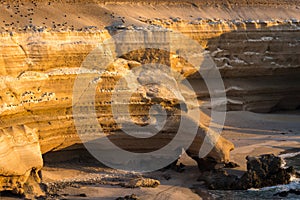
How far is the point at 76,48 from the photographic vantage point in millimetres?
18438

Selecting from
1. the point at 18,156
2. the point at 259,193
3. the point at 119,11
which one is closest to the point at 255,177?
the point at 259,193

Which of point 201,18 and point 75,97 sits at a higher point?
point 201,18

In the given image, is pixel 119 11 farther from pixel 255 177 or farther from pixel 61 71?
pixel 255 177

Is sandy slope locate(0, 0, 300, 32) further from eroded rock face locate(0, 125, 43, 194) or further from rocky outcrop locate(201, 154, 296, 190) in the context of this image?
rocky outcrop locate(201, 154, 296, 190)

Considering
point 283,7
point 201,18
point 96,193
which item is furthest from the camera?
point 283,7

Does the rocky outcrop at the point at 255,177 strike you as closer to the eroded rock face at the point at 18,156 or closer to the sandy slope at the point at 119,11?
the eroded rock face at the point at 18,156

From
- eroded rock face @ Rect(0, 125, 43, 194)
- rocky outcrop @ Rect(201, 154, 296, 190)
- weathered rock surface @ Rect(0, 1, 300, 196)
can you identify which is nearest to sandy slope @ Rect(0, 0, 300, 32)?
weathered rock surface @ Rect(0, 1, 300, 196)

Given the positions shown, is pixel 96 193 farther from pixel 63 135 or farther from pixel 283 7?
pixel 283 7

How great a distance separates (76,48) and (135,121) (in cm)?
320

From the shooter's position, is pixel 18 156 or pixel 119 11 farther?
pixel 119 11

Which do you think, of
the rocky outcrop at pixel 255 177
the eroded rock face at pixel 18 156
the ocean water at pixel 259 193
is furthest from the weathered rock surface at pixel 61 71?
the ocean water at pixel 259 193

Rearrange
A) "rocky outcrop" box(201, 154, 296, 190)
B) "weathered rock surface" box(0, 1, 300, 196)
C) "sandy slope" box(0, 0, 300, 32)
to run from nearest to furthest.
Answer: "weathered rock surface" box(0, 1, 300, 196) → "rocky outcrop" box(201, 154, 296, 190) → "sandy slope" box(0, 0, 300, 32)

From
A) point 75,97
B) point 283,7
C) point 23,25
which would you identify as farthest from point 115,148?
point 283,7

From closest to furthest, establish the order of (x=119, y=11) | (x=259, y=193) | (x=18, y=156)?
(x=18, y=156) < (x=259, y=193) < (x=119, y=11)
